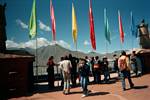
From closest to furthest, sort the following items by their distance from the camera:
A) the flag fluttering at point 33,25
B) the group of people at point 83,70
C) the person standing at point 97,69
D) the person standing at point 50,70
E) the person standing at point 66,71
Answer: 1. the group of people at point 83,70
2. the person standing at point 66,71
3. the person standing at point 50,70
4. the person standing at point 97,69
5. the flag fluttering at point 33,25

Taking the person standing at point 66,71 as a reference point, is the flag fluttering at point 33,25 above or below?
above

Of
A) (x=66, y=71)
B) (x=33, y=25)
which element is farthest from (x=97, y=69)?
(x=33, y=25)

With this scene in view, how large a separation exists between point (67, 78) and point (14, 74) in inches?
137

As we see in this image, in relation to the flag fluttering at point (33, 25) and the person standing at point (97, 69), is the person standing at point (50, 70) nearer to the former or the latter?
the person standing at point (97, 69)

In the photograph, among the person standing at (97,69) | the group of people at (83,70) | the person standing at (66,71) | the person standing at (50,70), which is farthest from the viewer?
the person standing at (97,69)

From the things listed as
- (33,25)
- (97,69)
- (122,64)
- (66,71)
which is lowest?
(66,71)

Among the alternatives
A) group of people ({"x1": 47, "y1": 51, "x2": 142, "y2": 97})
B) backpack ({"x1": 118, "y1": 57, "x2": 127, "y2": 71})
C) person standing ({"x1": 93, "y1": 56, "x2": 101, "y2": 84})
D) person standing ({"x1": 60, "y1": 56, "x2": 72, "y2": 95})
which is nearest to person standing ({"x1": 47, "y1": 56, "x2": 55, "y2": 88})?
group of people ({"x1": 47, "y1": 51, "x2": 142, "y2": 97})

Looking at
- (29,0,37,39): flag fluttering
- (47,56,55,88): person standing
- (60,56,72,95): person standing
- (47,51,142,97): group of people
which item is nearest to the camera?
(47,51,142,97): group of people

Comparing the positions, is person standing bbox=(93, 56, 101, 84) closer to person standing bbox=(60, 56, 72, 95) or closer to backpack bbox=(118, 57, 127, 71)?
person standing bbox=(60, 56, 72, 95)

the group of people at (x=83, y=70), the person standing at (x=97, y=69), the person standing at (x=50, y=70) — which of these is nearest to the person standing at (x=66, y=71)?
the group of people at (x=83, y=70)

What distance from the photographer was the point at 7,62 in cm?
1415

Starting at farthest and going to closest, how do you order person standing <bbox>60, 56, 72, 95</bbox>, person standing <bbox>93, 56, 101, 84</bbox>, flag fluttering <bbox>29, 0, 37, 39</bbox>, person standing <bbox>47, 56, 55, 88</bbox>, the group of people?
flag fluttering <bbox>29, 0, 37, 39</bbox> < person standing <bbox>93, 56, 101, 84</bbox> < person standing <bbox>47, 56, 55, 88</bbox> < person standing <bbox>60, 56, 72, 95</bbox> < the group of people

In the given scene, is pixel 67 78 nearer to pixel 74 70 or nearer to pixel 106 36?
pixel 74 70

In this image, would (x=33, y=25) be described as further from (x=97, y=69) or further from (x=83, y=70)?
(x=83, y=70)
